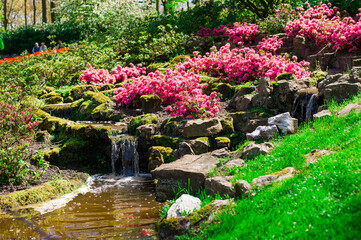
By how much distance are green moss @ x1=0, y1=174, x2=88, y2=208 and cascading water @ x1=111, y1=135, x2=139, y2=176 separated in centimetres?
147

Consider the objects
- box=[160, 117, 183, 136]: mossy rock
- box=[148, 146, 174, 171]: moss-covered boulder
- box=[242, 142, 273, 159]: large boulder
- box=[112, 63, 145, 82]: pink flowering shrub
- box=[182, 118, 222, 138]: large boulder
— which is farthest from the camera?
box=[112, 63, 145, 82]: pink flowering shrub

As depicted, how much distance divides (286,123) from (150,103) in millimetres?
4883

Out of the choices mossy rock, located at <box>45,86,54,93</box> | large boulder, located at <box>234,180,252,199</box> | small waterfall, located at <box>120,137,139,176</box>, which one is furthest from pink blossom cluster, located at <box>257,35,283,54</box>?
large boulder, located at <box>234,180,252,199</box>

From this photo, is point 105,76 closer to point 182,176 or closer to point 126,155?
point 126,155

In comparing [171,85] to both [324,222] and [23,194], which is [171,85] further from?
[324,222]

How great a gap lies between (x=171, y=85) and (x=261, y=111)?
3.29 meters

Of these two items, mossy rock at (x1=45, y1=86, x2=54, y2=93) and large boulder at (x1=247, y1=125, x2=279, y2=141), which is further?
mossy rock at (x1=45, y1=86, x2=54, y2=93)

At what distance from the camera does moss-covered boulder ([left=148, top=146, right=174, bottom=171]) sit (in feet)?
27.0

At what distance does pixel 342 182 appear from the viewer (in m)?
3.91

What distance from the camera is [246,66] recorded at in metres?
11.3

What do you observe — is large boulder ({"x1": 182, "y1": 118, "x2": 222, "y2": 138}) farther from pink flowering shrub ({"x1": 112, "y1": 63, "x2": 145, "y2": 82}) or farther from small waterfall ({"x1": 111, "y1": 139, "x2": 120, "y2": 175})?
pink flowering shrub ({"x1": 112, "y1": 63, "x2": 145, "y2": 82})

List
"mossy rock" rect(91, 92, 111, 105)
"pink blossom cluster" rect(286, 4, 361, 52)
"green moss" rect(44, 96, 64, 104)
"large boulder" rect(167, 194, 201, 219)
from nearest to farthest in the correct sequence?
"large boulder" rect(167, 194, 201, 219) < "pink blossom cluster" rect(286, 4, 361, 52) < "mossy rock" rect(91, 92, 111, 105) < "green moss" rect(44, 96, 64, 104)

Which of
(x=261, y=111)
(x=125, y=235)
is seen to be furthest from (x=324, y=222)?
(x=261, y=111)

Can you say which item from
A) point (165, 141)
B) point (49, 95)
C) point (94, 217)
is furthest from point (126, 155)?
point (49, 95)
